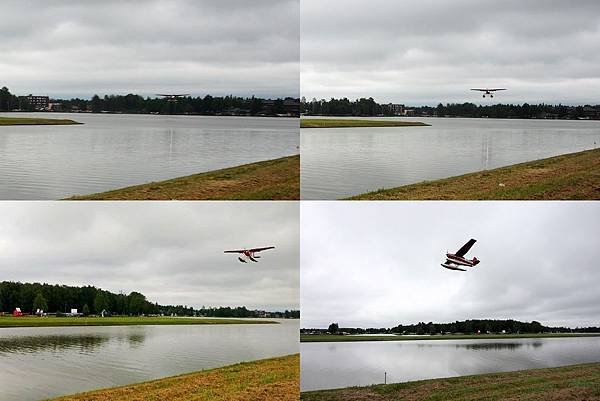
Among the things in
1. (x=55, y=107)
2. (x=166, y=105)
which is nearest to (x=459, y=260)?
(x=166, y=105)

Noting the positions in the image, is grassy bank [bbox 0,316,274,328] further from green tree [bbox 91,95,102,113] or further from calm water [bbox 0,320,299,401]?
green tree [bbox 91,95,102,113]

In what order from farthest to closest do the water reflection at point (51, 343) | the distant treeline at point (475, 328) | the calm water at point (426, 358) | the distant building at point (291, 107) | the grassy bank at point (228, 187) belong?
the distant building at point (291, 107)
the distant treeline at point (475, 328)
the calm water at point (426, 358)
the grassy bank at point (228, 187)
the water reflection at point (51, 343)

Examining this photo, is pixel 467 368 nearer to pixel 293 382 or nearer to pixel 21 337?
pixel 293 382

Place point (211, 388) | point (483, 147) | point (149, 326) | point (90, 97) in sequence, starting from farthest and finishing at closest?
point (483, 147), point (90, 97), point (149, 326), point (211, 388)

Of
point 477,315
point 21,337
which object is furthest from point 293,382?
point 21,337

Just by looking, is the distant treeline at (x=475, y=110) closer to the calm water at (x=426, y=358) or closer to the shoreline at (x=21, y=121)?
the calm water at (x=426, y=358)

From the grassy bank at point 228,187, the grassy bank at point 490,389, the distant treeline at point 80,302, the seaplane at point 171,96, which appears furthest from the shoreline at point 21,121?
the grassy bank at point 490,389

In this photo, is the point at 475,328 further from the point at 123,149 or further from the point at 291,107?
the point at 123,149
